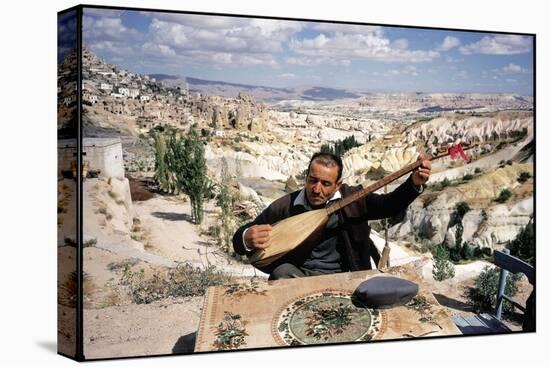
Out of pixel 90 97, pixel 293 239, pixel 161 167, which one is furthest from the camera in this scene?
pixel 293 239

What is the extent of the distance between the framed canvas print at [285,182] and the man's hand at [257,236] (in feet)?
0.04

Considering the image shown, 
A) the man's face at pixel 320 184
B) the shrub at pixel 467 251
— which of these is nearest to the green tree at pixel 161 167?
the man's face at pixel 320 184

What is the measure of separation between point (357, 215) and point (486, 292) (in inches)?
61.5

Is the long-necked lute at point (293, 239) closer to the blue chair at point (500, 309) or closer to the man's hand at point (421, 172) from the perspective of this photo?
the man's hand at point (421, 172)

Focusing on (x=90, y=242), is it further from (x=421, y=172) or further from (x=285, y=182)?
(x=421, y=172)

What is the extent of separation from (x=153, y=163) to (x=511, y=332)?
3.74 meters

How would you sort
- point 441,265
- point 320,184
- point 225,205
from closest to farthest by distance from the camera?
point 225,205, point 320,184, point 441,265

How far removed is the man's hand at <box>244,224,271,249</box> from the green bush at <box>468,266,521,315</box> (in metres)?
2.11

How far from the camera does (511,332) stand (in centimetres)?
977

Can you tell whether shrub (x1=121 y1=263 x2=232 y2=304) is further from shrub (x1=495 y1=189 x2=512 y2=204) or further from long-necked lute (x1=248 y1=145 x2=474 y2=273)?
shrub (x1=495 y1=189 x2=512 y2=204)

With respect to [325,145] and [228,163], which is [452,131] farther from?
[228,163]

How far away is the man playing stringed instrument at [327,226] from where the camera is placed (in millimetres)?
8922

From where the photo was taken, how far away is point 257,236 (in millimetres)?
8906

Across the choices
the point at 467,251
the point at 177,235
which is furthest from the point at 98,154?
the point at 467,251
